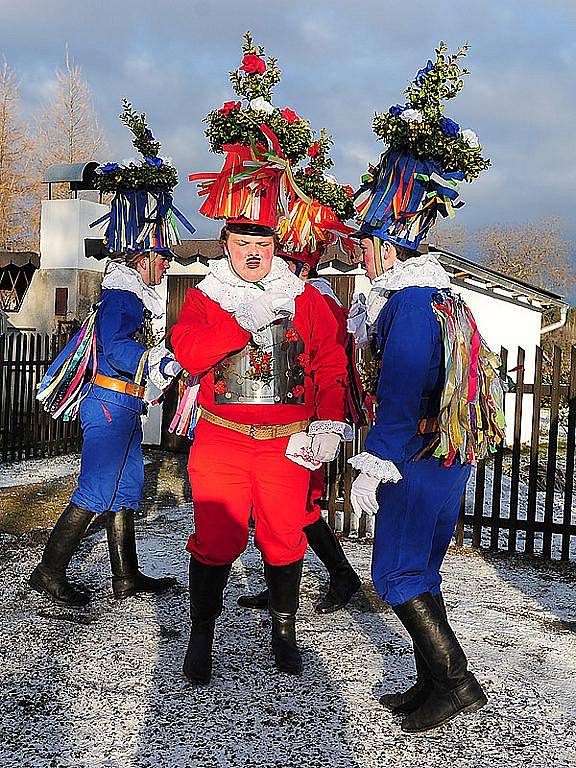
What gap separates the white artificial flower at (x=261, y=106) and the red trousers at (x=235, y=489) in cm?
143

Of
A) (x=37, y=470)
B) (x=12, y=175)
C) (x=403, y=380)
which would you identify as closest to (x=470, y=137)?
(x=403, y=380)

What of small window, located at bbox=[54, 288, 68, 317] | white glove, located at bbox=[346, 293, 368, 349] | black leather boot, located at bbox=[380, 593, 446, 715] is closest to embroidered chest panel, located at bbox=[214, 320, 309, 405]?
white glove, located at bbox=[346, 293, 368, 349]

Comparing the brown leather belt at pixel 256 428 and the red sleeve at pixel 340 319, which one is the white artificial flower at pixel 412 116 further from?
the brown leather belt at pixel 256 428

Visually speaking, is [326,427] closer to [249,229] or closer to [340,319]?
[249,229]

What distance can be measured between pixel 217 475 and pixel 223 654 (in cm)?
99

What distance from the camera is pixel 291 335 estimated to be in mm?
3752

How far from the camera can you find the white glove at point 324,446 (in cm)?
365

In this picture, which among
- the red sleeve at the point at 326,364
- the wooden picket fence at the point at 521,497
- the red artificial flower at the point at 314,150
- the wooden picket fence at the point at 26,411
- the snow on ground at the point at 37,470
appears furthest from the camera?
the wooden picket fence at the point at 26,411

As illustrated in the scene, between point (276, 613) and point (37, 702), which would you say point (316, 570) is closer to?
point (276, 613)

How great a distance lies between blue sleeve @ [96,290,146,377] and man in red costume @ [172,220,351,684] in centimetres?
78

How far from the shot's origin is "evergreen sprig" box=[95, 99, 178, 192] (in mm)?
4867

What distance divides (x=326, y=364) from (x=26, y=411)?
23.3 ft

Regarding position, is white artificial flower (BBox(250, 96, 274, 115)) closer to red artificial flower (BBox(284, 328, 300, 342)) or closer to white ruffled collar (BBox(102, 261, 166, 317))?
red artificial flower (BBox(284, 328, 300, 342))

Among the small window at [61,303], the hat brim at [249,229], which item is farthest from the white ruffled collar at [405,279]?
the small window at [61,303]
